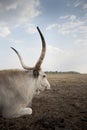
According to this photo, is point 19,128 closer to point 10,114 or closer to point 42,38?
point 10,114

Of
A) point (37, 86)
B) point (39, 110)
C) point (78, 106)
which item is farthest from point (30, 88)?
point (78, 106)

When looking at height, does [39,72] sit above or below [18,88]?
above

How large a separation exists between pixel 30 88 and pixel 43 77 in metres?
0.89

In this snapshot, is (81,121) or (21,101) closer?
(81,121)

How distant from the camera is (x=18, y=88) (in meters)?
7.77

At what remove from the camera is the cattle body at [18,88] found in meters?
7.32

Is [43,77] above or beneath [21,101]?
above

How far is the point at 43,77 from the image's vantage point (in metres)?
8.86

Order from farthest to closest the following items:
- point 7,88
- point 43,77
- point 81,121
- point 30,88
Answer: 1. point 43,77
2. point 30,88
3. point 7,88
4. point 81,121

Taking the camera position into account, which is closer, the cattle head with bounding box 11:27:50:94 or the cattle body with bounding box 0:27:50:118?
the cattle body with bounding box 0:27:50:118

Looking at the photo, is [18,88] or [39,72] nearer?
[18,88]

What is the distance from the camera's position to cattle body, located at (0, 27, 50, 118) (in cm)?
732

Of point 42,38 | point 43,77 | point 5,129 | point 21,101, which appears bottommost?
point 5,129

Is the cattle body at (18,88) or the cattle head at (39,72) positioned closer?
the cattle body at (18,88)
